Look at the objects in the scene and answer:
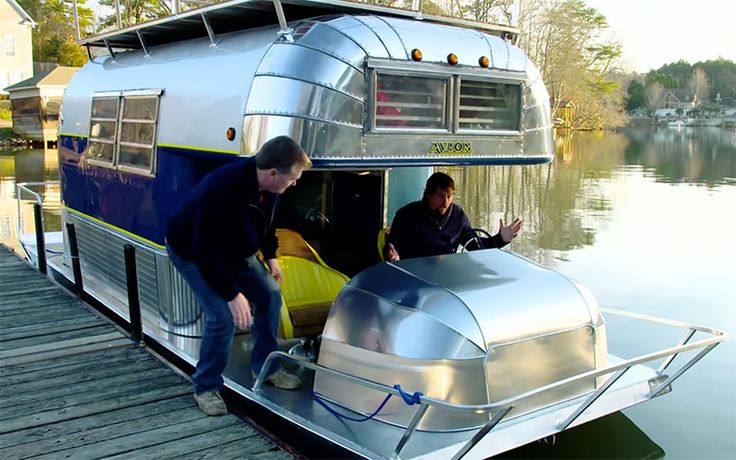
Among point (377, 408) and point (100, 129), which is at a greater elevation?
point (100, 129)

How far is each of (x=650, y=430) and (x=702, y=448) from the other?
43 cm

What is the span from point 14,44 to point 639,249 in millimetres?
45373

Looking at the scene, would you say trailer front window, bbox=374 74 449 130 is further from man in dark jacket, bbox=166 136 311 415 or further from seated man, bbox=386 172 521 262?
seated man, bbox=386 172 521 262

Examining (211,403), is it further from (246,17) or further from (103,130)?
(103,130)

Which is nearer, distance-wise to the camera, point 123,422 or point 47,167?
point 123,422

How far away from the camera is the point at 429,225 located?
5594 mm

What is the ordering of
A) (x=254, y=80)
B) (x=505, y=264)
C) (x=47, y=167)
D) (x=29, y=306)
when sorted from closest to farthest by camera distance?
(x=254, y=80), (x=505, y=264), (x=29, y=306), (x=47, y=167)

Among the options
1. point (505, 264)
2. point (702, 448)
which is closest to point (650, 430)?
point (702, 448)

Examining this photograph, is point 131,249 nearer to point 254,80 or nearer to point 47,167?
point 254,80

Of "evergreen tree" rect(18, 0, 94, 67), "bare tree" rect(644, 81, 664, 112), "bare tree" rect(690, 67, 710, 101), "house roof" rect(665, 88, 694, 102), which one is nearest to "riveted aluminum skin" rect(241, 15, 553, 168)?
"evergreen tree" rect(18, 0, 94, 67)

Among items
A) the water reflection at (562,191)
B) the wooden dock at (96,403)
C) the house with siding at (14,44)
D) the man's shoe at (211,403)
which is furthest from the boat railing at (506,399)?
the house with siding at (14,44)

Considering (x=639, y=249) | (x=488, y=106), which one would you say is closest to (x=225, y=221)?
(x=488, y=106)

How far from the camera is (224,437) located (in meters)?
3.90

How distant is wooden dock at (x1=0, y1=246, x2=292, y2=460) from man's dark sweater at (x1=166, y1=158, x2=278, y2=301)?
0.85 metres
